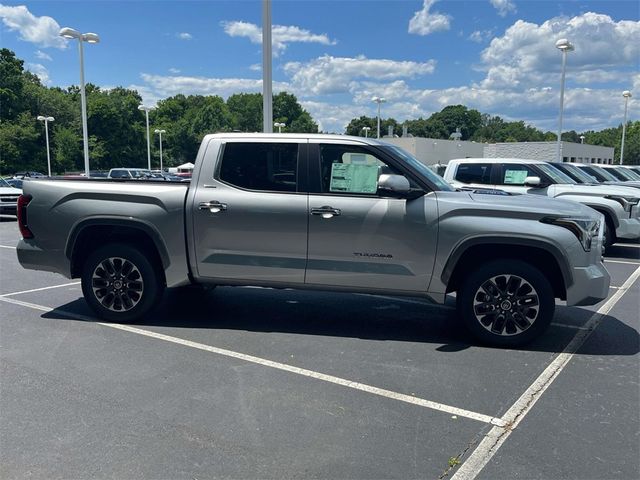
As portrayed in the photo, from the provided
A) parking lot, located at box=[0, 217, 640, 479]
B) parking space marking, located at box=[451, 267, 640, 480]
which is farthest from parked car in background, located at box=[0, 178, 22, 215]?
parking space marking, located at box=[451, 267, 640, 480]

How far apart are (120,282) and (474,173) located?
7724mm

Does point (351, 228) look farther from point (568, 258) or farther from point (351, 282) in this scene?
point (568, 258)

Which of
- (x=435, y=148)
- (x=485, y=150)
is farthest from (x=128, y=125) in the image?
(x=485, y=150)

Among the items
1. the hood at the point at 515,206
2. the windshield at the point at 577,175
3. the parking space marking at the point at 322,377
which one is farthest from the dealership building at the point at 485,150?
the parking space marking at the point at 322,377

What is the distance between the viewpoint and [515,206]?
16.1 feet

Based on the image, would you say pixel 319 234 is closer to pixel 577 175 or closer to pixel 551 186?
pixel 551 186

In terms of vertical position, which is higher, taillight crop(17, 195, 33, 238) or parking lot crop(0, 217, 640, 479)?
taillight crop(17, 195, 33, 238)

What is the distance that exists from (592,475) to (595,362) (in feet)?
6.40

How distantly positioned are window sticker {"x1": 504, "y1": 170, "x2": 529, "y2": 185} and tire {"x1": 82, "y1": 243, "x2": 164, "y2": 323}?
25.1 ft

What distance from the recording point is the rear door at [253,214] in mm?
5219

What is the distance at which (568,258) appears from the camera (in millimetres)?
A: 4770

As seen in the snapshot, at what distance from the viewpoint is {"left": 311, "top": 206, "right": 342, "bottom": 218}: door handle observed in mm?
5073

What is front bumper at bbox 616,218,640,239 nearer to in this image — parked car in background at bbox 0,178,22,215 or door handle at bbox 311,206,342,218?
door handle at bbox 311,206,342,218

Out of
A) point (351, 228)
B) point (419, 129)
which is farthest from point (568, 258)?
point (419, 129)
